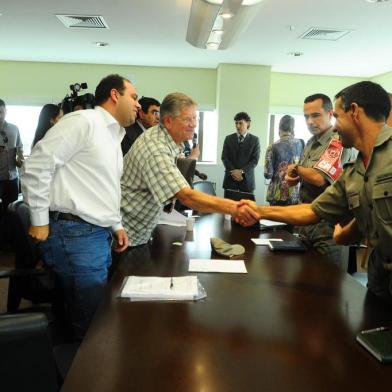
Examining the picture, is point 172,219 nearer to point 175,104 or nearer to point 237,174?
point 175,104

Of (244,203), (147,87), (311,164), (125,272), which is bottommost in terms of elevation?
(125,272)

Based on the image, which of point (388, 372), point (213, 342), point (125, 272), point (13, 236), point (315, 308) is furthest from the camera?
point (13, 236)

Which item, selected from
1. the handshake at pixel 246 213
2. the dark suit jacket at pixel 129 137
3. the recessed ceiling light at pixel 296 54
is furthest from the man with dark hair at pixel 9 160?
the recessed ceiling light at pixel 296 54

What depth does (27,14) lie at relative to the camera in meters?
4.09

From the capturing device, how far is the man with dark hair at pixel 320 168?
2270mm

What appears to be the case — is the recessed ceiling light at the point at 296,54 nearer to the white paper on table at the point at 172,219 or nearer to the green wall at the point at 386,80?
the green wall at the point at 386,80

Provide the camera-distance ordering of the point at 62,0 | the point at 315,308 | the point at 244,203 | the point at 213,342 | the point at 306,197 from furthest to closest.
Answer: the point at 62,0, the point at 306,197, the point at 244,203, the point at 315,308, the point at 213,342

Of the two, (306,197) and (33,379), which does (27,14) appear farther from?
(33,379)

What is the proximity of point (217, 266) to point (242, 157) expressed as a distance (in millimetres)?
4039

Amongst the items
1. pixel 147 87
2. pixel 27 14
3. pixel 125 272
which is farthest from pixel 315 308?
pixel 147 87

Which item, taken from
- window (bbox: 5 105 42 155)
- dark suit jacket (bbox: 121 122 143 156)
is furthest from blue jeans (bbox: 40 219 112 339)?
window (bbox: 5 105 42 155)

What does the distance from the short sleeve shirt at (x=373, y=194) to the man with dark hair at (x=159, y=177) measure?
0.66 metres

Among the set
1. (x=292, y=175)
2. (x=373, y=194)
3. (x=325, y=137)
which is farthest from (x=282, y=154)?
(x=373, y=194)

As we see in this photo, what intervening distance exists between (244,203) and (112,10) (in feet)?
9.04
